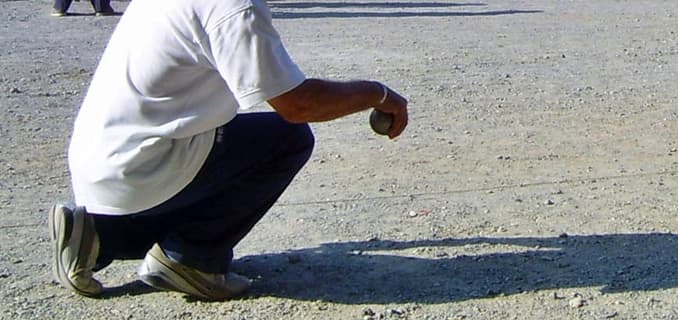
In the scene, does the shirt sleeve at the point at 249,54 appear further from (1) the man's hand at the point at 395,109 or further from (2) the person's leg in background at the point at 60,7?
(2) the person's leg in background at the point at 60,7

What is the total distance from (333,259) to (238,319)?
2.18ft

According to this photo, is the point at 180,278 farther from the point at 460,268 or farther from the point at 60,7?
the point at 60,7

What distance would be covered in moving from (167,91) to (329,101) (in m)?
0.50

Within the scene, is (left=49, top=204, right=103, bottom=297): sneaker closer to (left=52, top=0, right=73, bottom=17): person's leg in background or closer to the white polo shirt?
the white polo shirt

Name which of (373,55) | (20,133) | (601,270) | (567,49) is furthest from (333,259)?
(567,49)

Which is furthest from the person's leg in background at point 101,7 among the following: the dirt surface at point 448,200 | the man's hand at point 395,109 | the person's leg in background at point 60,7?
the man's hand at point 395,109

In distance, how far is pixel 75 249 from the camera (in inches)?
156

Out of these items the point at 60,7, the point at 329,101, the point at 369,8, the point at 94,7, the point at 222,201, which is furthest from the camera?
the point at 369,8

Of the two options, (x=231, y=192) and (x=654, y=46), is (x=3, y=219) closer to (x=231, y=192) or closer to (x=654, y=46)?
(x=231, y=192)

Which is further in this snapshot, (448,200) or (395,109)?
(448,200)

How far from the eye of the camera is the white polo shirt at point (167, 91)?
3.37 metres

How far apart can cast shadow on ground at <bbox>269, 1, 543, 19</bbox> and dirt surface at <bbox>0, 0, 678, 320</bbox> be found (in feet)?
13.7

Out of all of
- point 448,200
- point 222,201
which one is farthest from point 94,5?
point 222,201

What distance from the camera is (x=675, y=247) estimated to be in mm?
4566
